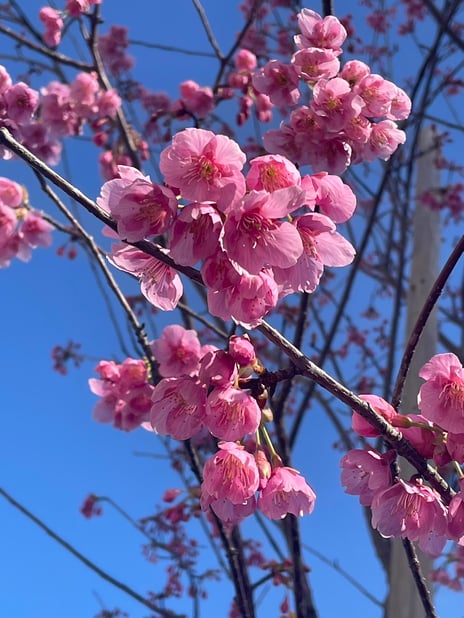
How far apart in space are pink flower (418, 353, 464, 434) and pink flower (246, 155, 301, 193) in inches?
15.1

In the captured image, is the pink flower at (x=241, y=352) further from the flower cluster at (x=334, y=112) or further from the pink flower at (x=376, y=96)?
the pink flower at (x=376, y=96)

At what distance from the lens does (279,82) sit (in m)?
1.40

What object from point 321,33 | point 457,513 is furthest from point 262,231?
point 321,33

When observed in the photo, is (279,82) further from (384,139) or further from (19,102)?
(19,102)

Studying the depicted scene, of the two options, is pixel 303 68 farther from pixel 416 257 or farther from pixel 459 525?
pixel 416 257

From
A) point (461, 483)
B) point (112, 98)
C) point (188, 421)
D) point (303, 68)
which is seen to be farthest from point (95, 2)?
point (461, 483)

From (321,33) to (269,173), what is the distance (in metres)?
0.69

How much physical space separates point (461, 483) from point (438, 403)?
0.12 meters

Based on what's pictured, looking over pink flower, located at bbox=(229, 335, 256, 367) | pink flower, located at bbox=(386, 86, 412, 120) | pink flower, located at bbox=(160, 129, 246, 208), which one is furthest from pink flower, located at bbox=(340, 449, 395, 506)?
pink flower, located at bbox=(386, 86, 412, 120)

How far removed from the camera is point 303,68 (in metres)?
1.25

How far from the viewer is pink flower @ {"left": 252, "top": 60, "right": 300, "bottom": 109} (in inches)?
54.8

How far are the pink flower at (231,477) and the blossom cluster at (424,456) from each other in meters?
0.16

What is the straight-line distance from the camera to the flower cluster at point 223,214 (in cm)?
72

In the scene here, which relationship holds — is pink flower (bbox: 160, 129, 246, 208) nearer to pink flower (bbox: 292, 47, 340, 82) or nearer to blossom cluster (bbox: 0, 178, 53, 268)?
pink flower (bbox: 292, 47, 340, 82)
